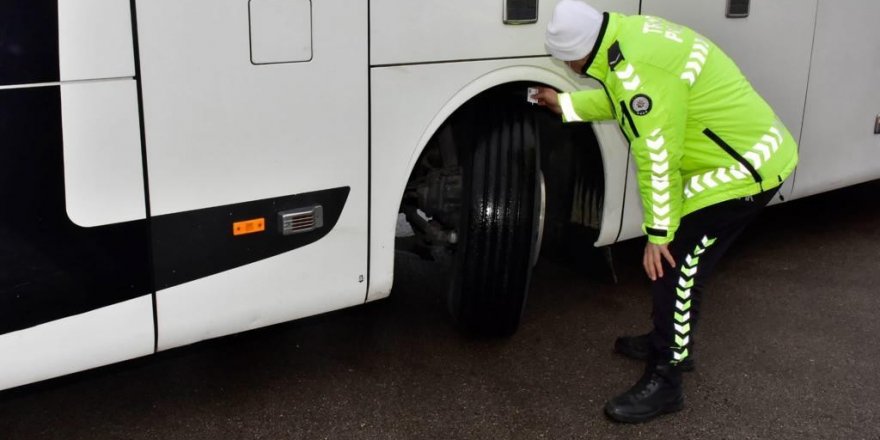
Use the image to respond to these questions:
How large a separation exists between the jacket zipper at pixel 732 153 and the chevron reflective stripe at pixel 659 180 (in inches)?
9.8

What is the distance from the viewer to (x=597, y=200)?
4.27 m

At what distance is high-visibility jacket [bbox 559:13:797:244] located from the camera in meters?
3.15

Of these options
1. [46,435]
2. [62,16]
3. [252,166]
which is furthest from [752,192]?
[46,435]

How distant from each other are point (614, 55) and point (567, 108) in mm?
487

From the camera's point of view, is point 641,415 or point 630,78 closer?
point 630,78

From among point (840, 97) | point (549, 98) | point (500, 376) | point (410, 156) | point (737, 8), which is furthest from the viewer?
point (840, 97)

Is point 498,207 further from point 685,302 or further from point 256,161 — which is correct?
point 256,161

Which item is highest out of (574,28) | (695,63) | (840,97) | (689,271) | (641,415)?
(574,28)

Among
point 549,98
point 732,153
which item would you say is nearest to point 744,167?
point 732,153

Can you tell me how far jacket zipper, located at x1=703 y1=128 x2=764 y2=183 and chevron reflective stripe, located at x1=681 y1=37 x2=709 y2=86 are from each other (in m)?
0.19

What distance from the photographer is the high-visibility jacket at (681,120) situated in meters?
3.15

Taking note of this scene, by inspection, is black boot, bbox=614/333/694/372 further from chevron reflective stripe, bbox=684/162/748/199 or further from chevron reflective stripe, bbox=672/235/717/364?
chevron reflective stripe, bbox=684/162/748/199

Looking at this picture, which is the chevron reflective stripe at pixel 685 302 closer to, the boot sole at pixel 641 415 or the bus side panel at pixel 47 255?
the boot sole at pixel 641 415

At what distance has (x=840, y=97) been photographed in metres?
4.91
